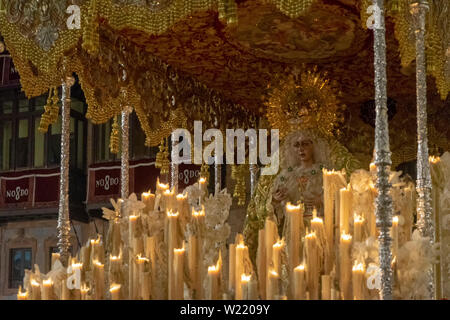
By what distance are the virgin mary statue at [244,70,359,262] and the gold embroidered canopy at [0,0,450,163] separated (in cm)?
32

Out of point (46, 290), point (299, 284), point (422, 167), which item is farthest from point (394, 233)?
point (46, 290)

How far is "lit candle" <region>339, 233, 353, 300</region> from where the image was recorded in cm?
386

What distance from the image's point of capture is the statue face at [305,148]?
663cm

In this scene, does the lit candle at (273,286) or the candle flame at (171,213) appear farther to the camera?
the candle flame at (171,213)

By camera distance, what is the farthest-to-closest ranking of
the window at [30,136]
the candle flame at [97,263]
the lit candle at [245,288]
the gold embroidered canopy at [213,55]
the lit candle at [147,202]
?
the window at [30,136] < the gold embroidered canopy at [213,55] < the lit candle at [147,202] < the candle flame at [97,263] < the lit candle at [245,288]

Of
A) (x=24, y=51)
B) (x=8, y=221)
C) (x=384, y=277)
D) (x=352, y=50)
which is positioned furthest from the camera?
(x=8, y=221)

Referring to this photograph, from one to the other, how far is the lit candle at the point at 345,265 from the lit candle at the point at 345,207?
7.0 inches

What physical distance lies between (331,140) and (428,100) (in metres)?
1.55

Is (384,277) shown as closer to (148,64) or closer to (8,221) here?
(148,64)

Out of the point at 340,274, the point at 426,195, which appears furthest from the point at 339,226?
the point at 426,195

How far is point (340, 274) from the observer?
3938 millimetres

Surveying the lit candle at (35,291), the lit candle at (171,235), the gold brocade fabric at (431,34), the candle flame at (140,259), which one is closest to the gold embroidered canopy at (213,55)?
the gold brocade fabric at (431,34)

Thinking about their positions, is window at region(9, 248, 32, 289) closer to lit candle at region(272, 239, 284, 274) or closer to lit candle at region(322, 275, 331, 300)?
lit candle at region(272, 239, 284, 274)

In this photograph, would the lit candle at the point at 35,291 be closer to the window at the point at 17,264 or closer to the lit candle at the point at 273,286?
the lit candle at the point at 273,286
